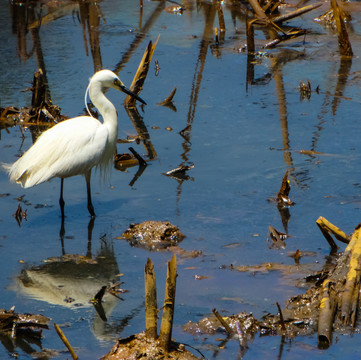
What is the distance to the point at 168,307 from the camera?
4.20 m

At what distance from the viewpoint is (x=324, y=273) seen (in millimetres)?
5426

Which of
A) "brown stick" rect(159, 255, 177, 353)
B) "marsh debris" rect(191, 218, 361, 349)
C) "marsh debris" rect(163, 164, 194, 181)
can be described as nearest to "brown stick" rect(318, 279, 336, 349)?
"marsh debris" rect(191, 218, 361, 349)

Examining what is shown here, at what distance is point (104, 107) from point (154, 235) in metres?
1.68

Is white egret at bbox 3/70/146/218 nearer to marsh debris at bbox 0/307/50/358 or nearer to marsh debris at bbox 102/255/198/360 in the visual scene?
marsh debris at bbox 0/307/50/358

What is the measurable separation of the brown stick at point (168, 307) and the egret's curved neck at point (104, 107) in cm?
338

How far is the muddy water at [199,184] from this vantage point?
5316 mm

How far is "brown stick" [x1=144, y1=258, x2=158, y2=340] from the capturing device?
415 cm

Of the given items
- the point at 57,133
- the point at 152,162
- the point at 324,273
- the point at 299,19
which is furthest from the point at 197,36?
the point at 324,273

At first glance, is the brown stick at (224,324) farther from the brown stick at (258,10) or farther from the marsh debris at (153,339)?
the brown stick at (258,10)

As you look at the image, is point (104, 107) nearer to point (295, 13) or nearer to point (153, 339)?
point (153, 339)

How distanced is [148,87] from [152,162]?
2987 millimetres

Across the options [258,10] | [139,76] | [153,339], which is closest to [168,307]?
[153,339]

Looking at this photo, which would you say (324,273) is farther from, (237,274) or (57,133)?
(57,133)

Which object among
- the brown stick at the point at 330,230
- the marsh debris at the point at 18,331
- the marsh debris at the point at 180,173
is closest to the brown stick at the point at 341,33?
the marsh debris at the point at 180,173
